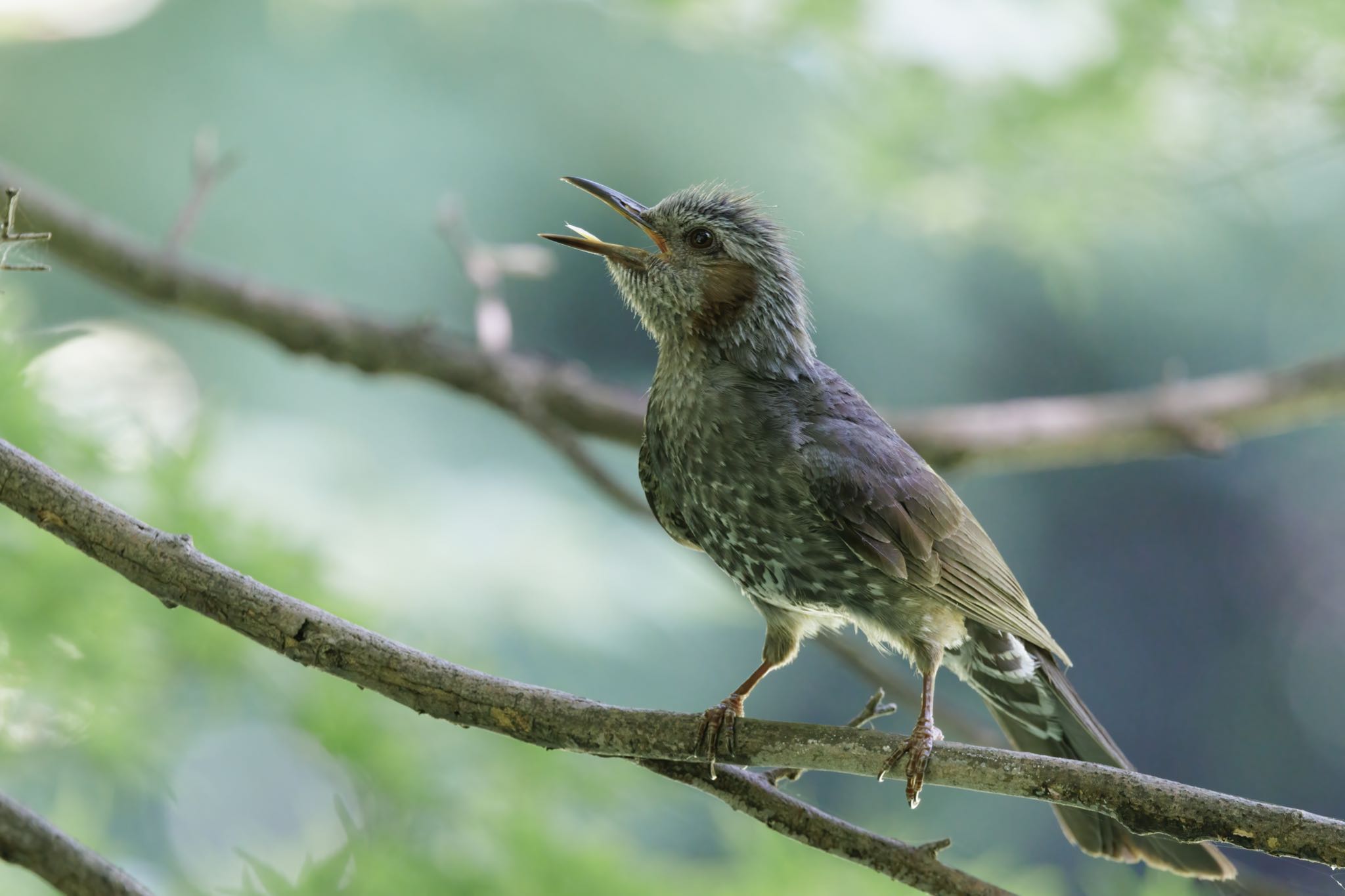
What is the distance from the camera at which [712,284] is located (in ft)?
6.94

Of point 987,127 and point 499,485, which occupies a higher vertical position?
point 987,127

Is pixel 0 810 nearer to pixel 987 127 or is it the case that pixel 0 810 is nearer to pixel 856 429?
pixel 856 429

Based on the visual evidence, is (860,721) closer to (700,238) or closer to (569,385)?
(700,238)

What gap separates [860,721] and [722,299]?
Answer: 79cm

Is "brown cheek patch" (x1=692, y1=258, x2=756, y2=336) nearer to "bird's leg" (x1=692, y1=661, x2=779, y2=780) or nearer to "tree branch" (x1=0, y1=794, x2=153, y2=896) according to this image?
"bird's leg" (x1=692, y1=661, x2=779, y2=780)

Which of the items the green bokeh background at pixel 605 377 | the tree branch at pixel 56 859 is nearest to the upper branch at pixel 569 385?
the green bokeh background at pixel 605 377

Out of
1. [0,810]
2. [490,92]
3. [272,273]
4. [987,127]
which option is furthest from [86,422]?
[490,92]

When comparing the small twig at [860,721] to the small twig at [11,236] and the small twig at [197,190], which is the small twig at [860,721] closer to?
the small twig at [11,236]

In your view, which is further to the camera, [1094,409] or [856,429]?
[1094,409]

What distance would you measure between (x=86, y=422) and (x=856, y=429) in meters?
1.84

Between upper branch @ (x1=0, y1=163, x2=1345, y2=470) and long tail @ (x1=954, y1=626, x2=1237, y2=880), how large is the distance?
120cm

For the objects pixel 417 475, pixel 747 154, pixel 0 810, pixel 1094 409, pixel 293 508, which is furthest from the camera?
pixel 747 154

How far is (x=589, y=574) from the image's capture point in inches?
193

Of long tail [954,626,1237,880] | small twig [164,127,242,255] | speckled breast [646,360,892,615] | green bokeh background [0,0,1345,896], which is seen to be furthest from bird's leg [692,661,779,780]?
small twig [164,127,242,255]
